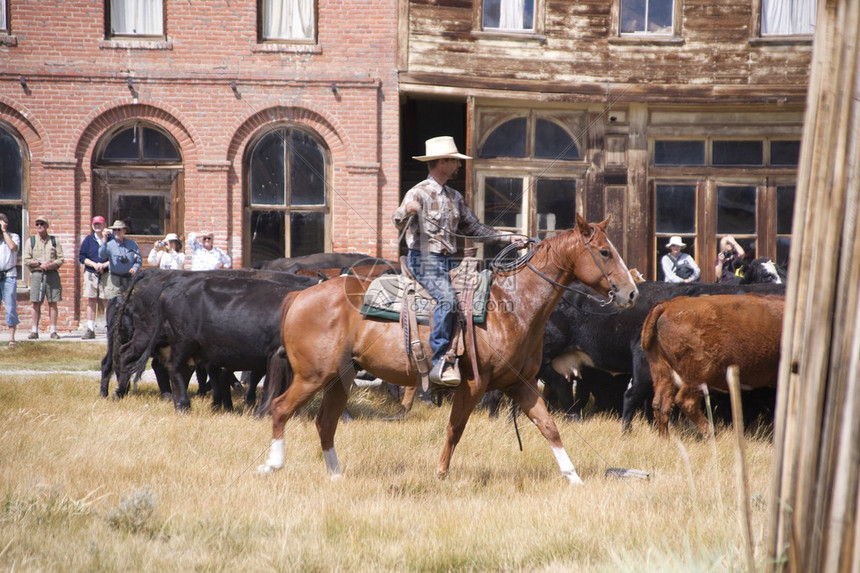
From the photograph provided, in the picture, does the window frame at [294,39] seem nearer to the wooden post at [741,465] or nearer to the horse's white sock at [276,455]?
the horse's white sock at [276,455]

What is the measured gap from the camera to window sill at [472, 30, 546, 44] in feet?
53.8

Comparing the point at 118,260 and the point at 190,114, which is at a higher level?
the point at 190,114

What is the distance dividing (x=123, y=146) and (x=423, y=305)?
12079mm

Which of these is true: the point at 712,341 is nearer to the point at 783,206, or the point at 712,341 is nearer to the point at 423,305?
the point at 423,305

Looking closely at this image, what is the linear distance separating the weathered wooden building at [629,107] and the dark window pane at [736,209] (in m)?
0.03

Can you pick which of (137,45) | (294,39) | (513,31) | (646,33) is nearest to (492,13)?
(513,31)

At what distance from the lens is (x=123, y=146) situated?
650 inches

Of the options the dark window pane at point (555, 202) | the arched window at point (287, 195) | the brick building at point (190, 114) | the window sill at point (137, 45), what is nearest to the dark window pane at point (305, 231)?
the arched window at point (287, 195)

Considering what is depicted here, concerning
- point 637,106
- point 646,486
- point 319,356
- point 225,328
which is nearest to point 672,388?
point 646,486

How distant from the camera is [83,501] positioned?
16.9 feet

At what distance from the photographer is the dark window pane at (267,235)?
54.8 ft

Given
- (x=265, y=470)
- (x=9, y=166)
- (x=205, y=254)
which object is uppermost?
(x=9, y=166)

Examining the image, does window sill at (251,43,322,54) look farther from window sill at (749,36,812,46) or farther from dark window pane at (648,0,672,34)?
window sill at (749,36,812,46)

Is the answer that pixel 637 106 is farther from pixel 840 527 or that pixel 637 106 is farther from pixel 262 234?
pixel 840 527
